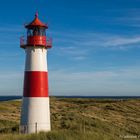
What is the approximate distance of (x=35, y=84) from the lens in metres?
19.6

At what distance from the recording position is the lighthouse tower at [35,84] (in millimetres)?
19609

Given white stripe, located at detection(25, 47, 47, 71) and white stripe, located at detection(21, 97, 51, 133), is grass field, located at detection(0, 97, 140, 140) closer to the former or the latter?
white stripe, located at detection(21, 97, 51, 133)

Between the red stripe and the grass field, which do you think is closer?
the grass field

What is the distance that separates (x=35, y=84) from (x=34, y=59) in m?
1.29

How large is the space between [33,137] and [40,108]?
3281mm

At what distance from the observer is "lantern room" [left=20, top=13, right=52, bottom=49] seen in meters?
19.7

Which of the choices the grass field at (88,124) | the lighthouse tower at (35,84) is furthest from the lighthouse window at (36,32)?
the grass field at (88,124)

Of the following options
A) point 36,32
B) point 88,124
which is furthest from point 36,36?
point 88,124

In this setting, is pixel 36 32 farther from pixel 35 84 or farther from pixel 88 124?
pixel 88 124

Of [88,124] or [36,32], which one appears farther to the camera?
[88,124]

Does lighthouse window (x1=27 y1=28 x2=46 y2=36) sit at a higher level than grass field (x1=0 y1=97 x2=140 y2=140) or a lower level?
→ higher

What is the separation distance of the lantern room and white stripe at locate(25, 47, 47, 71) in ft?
0.88

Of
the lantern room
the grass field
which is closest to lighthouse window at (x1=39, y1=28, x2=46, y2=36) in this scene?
the lantern room

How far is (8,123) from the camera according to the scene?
96.9ft
